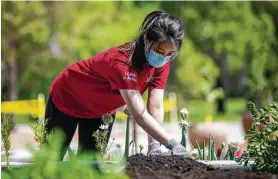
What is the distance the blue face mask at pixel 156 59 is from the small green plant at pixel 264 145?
1.73 feet

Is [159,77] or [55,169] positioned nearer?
[55,169]

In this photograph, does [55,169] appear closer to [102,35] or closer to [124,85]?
[124,85]

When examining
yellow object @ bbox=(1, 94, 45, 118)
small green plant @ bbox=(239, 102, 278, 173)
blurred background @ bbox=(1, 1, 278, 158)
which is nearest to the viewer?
small green plant @ bbox=(239, 102, 278, 173)

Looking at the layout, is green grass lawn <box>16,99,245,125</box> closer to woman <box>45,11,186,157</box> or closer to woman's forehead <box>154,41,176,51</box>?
woman <box>45,11,186,157</box>

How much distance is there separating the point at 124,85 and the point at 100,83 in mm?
455

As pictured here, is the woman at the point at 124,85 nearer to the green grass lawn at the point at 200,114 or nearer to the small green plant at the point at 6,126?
the small green plant at the point at 6,126

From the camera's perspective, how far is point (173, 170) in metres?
3.58

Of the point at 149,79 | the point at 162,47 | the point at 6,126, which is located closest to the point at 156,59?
the point at 162,47

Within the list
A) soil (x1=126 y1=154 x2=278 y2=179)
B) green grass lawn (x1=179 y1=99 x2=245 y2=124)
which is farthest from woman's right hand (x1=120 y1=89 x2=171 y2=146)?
green grass lawn (x1=179 y1=99 x2=245 y2=124)

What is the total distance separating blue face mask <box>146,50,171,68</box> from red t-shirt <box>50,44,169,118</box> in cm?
6

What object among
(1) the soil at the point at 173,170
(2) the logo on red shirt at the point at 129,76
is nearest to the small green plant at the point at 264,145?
(1) the soil at the point at 173,170

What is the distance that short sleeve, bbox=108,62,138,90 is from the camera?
4.04 metres

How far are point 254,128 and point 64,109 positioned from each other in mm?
1378

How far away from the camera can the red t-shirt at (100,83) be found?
4.09m
